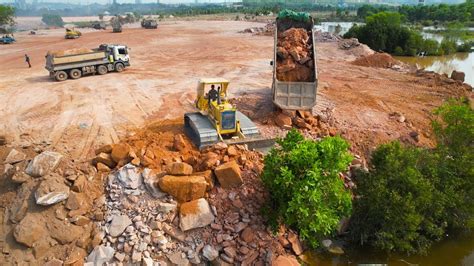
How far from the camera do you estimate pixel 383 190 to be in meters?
8.75

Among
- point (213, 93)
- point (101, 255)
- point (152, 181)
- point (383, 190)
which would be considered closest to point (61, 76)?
point (213, 93)

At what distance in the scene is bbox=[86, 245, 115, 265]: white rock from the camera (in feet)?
27.2

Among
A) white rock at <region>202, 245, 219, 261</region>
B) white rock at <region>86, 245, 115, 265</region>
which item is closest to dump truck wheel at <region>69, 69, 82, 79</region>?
white rock at <region>86, 245, 115, 265</region>

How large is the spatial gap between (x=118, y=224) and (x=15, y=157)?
4.28m

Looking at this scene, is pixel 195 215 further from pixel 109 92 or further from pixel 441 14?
pixel 441 14

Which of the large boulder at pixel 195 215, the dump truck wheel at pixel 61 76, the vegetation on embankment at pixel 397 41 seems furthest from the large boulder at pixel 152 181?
the vegetation on embankment at pixel 397 41

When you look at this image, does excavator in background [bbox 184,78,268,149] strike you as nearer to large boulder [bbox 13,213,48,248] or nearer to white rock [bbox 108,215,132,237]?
white rock [bbox 108,215,132,237]

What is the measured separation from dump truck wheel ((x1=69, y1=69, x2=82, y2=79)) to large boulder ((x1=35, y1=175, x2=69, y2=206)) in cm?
1272

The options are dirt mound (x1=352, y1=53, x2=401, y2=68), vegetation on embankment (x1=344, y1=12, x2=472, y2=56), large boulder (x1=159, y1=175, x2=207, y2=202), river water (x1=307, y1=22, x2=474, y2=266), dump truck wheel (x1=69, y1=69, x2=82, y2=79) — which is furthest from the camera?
vegetation on embankment (x1=344, y1=12, x2=472, y2=56)

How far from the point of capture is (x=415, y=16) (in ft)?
264

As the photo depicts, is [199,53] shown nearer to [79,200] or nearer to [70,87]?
[70,87]

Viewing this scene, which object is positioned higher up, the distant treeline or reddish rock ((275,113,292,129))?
the distant treeline

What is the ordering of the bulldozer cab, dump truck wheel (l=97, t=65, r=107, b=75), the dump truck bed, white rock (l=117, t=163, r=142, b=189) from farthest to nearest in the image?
dump truck wheel (l=97, t=65, r=107, b=75), the dump truck bed, the bulldozer cab, white rock (l=117, t=163, r=142, b=189)

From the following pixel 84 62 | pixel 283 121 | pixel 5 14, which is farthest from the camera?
pixel 5 14
